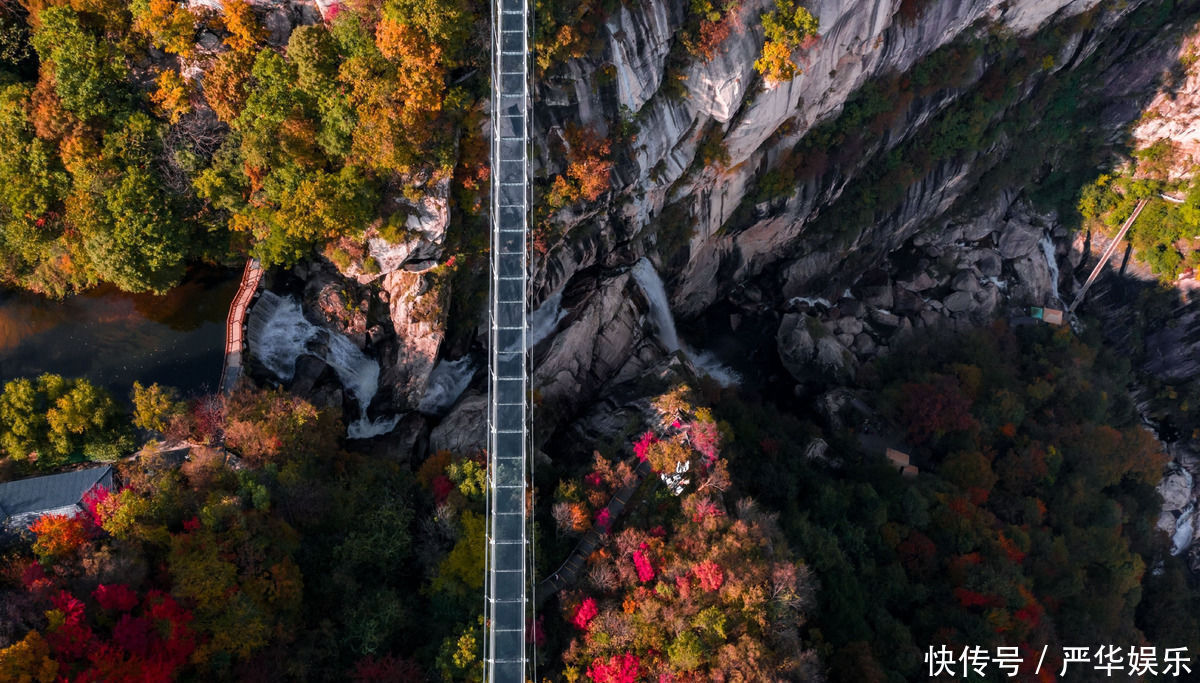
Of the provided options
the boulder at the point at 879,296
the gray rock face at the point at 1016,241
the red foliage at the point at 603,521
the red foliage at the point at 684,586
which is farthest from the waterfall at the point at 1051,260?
the red foliage at the point at 603,521

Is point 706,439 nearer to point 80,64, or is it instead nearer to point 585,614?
point 585,614

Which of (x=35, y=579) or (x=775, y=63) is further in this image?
(x=775, y=63)

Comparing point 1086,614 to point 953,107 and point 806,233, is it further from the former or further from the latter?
point 953,107

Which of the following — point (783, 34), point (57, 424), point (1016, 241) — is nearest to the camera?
point (57, 424)

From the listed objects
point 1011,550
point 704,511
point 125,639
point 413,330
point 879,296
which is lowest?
point 125,639

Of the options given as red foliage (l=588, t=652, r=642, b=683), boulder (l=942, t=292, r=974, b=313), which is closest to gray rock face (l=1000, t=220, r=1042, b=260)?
boulder (l=942, t=292, r=974, b=313)

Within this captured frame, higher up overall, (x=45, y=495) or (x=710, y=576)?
(x=45, y=495)

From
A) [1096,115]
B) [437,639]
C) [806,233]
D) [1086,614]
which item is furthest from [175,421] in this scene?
[1096,115]

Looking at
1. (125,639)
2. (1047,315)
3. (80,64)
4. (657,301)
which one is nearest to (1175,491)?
(1047,315)
